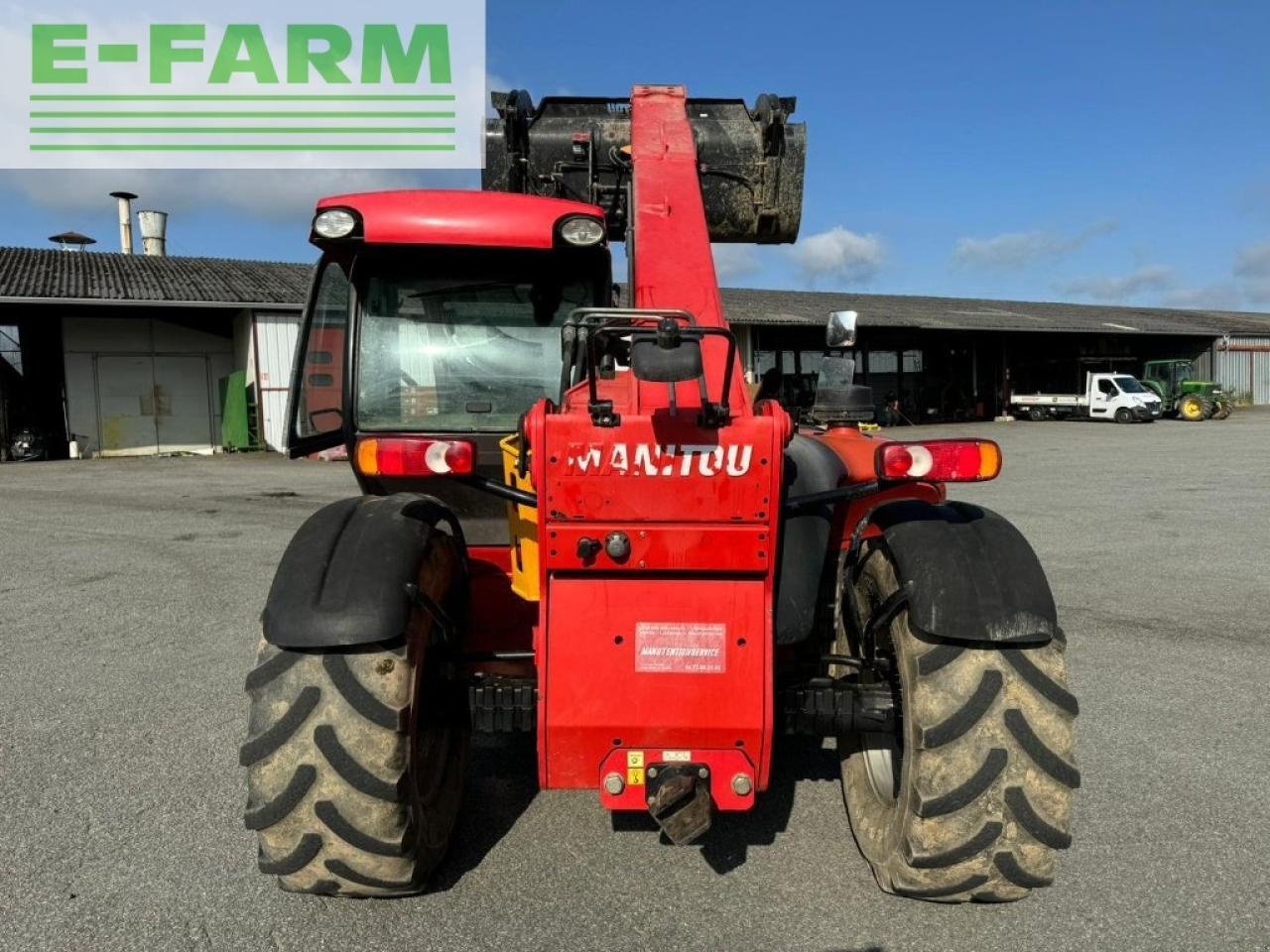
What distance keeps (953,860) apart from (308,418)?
9.41 feet

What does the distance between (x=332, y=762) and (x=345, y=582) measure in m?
0.48

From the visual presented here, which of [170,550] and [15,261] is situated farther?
[15,261]

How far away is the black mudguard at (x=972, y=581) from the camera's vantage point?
8.27ft

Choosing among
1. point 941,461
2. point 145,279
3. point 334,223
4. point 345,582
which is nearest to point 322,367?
point 334,223

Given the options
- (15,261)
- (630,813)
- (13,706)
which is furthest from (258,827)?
(15,261)

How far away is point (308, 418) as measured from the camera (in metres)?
3.88

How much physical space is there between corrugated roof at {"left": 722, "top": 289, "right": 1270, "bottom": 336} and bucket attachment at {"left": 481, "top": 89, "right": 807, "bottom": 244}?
2399cm

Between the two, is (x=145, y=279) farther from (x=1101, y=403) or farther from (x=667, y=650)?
(x=1101, y=403)

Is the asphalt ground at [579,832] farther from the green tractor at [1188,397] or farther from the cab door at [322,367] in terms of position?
the green tractor at [1188,397]

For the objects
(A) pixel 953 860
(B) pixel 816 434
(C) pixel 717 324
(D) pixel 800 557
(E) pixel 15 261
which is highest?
(E) pixel 15 261

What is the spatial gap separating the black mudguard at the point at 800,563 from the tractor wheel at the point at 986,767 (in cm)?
42

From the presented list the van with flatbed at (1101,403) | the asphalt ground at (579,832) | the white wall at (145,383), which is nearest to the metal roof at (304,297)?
the white wall at (145,383)

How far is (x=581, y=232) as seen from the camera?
3.50 meters

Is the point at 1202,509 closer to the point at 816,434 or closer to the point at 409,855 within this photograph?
the point at 816,434
